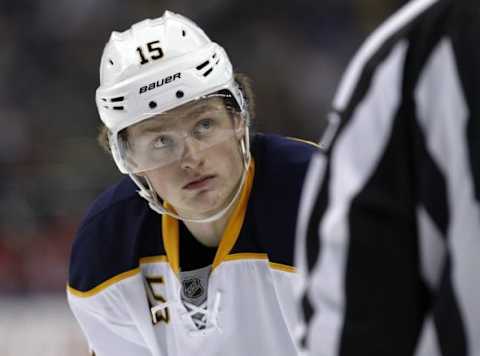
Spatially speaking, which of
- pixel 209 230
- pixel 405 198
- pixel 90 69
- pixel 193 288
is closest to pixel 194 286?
pixel 193 288

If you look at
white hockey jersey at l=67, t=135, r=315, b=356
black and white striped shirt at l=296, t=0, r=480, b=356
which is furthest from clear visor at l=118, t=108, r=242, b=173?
black and white striped shirt at l=296, t=0, r=480, b=356

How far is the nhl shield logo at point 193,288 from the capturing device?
2.03m

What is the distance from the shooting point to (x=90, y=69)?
267 inches

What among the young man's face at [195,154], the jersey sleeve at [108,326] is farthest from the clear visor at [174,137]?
the jersey sleeve at [108,326]

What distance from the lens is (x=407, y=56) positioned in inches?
33.8

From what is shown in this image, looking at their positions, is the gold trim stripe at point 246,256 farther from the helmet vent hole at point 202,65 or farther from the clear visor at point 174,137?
the helmet vent hole at point 202,65

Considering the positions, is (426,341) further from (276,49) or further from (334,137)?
(276,49)

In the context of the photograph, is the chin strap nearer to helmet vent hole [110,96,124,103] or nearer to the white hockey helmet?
the white hockey helmet

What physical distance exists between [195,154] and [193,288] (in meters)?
0.35

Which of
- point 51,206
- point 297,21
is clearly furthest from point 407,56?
point 297,21

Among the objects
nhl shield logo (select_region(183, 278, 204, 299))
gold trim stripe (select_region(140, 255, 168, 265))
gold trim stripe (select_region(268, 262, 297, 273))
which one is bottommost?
nhl shield logo (select_region(183, 278, 204, 299))

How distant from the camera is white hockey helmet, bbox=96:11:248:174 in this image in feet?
6.08

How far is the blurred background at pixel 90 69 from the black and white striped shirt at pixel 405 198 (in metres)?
4.46

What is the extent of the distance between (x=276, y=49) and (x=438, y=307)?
19.0ft
